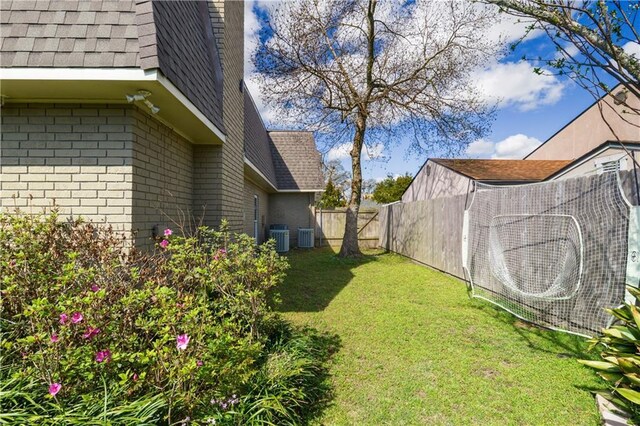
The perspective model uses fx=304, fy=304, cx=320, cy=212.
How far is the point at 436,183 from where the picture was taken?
53.6 feet

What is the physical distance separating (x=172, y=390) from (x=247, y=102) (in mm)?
11302

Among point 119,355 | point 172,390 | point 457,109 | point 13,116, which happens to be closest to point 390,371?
point 172,390

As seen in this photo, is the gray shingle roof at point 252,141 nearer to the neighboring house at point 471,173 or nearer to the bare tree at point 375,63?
the bare tree at point 375,63

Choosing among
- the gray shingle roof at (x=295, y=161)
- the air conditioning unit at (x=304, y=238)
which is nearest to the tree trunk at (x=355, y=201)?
the air conditioning unit at (x=304, y=238)

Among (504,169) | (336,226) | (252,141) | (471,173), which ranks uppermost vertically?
(252,141)

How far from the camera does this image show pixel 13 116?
3521 mm

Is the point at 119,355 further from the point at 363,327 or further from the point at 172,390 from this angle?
the point at 363,327

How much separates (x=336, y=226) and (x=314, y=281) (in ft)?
28.0

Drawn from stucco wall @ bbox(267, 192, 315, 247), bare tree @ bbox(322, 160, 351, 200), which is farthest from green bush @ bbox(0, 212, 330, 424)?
bare tree @ bbox(322, 160, 351, 200)

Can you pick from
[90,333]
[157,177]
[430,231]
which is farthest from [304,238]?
[90,333]

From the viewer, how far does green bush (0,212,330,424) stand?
7.02 ft

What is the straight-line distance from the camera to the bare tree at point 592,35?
2.40 metres

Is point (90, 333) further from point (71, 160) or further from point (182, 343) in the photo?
point (71, 160)

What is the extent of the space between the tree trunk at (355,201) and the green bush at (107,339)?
8.98 metres
